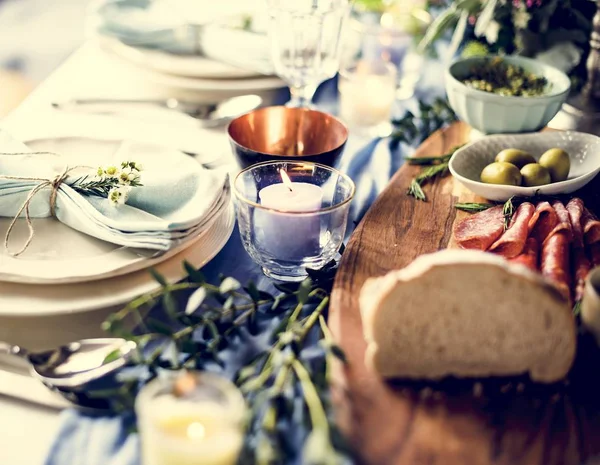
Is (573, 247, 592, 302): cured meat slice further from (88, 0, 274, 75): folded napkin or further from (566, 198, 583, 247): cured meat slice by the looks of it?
(88, 0, 274, 75): folded napkin

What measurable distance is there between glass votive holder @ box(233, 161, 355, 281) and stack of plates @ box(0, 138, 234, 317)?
2.4 inches

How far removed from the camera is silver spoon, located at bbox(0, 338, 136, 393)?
28.4 inches

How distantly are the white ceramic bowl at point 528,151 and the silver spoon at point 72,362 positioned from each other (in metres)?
0.57

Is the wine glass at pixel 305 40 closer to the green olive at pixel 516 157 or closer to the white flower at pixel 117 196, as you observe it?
the green olive at pixel 516 157

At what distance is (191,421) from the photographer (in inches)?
22.3

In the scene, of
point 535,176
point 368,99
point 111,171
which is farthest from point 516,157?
point 111,171

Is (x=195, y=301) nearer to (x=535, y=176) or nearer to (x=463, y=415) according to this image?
(x=463, y=415)

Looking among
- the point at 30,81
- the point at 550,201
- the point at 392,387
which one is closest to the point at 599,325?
the point at 392,387

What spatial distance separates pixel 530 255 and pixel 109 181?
0.55m

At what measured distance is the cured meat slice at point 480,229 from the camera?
2.99 ft

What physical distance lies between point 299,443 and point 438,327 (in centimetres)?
18

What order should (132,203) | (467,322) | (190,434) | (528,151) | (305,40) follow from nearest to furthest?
(190,434) → (467,322) → (132,203) → (528,151) → (305,40)

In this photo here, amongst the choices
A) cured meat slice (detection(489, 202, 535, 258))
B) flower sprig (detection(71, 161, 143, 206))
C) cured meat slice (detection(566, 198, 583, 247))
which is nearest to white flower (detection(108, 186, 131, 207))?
flower sprig (detection(71, 161, 143, 206))

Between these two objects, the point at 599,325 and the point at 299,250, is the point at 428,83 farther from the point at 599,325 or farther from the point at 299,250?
the point at 599,325
